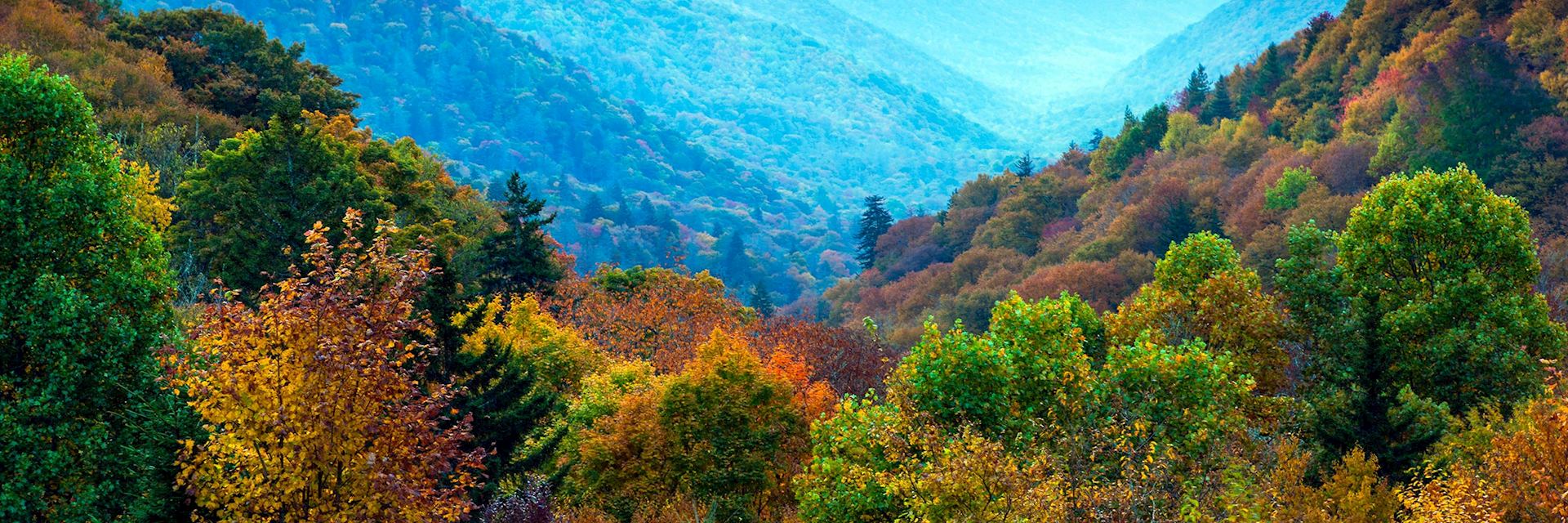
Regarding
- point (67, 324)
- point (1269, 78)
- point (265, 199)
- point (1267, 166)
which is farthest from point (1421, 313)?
point (1269, 78)

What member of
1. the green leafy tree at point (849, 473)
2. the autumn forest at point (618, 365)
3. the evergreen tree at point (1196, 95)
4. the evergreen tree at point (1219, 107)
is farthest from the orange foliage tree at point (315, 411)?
the evergreen tree at point (1196, 95)

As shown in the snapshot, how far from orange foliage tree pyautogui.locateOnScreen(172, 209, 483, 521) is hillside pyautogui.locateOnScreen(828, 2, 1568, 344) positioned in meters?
32.1

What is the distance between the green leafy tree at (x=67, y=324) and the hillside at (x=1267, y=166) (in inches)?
1343

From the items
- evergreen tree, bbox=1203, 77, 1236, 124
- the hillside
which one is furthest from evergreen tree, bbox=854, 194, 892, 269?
evergreen tree, bbox=1203, 77, 1236, 124

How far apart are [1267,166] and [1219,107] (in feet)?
101

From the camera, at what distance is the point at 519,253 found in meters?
50.9

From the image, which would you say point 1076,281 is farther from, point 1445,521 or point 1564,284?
point 1445,521

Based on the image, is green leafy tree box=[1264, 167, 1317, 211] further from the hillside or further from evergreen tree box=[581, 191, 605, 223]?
evergreen tree box=[581, 191, 605, 223]

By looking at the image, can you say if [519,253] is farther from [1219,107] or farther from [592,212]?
[592,212]

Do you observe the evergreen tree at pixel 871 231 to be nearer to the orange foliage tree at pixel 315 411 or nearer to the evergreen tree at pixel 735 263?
the evergreen tree at pixel 735 263

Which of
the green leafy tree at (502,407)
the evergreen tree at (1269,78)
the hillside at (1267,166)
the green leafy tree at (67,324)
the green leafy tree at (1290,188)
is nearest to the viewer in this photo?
the green leafy tree at (67,324)

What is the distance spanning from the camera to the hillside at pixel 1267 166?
61.6 meters

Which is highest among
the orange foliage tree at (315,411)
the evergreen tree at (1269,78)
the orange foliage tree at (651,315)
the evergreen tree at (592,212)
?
the evergreen tree at (592,212)

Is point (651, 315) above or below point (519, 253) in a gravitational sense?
below
